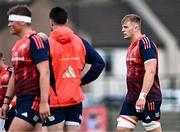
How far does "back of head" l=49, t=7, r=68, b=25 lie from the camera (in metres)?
11.5

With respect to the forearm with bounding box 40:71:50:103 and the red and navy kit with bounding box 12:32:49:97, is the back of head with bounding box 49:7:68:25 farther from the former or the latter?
the forearm with bounding box 40:71:50:103

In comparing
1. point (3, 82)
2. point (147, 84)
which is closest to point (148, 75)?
point (147, 84)

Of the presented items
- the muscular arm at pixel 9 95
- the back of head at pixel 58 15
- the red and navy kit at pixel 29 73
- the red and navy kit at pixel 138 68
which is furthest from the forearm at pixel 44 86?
the red and navy kit at pixel 138 68

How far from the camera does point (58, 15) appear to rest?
11.6 metres

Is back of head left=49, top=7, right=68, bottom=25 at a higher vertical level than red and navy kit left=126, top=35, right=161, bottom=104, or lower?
higher

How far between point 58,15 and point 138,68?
1.62m

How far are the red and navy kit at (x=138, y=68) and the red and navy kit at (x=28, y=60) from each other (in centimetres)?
198

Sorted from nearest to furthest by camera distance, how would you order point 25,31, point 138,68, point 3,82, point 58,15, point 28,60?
point 28,60, point 25,31, point 58,15, point 138,68, point 3,82

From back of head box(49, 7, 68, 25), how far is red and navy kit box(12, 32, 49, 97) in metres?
0.76

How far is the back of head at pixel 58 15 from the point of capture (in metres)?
11.5

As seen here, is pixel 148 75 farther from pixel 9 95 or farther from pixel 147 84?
pixel 9 95

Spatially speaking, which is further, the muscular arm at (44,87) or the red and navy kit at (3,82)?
the red and navy kit at (3,82)

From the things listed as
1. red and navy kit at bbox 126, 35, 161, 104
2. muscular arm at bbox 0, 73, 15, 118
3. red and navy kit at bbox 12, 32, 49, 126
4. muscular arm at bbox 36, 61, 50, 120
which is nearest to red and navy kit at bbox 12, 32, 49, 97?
red and navy kit at bbox 12, 32, 49, 126

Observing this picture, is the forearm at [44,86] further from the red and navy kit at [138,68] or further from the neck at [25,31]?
the red and navy kit at [138,68]
